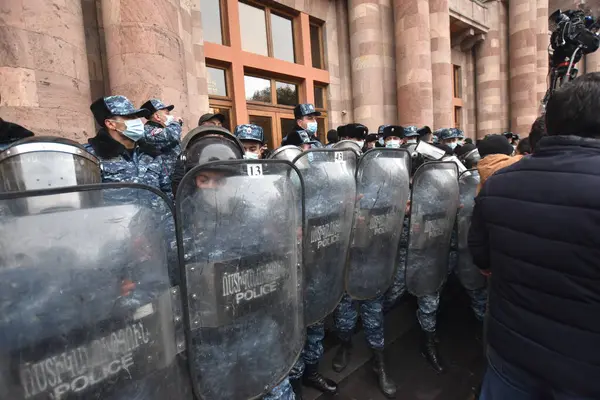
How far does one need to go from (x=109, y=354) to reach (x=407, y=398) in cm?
201

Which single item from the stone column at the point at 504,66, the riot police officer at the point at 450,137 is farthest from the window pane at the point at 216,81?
the stone column at the point at 504,66

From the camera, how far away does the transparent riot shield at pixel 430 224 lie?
2141 mm

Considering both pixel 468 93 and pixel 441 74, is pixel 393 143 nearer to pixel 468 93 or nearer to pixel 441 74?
pixel 441 74

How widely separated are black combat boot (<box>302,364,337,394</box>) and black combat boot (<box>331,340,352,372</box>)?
0.21 m

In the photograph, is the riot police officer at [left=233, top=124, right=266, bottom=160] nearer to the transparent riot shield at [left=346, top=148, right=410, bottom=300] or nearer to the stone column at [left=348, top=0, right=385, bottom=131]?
the transparent riot shield at [left=346, top=148, right=410, bottom=300]

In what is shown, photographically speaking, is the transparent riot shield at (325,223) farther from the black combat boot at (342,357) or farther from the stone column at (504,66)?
the stone column at (504,66)

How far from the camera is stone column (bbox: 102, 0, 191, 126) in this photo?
3.46 metres

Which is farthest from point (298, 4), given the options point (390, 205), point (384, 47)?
point (390, 205)

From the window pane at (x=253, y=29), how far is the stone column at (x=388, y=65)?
2.81 m

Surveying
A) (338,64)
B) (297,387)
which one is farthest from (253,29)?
(297,387)

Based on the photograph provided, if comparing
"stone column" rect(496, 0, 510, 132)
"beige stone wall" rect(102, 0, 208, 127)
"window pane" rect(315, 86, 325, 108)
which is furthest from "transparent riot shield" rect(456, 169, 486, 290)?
"stone column" rect(496, 0, 510, 132)

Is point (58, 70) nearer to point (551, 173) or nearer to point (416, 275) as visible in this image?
point (416, 275)

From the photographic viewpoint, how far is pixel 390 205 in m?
1.99

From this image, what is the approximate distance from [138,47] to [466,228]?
3.55 m
